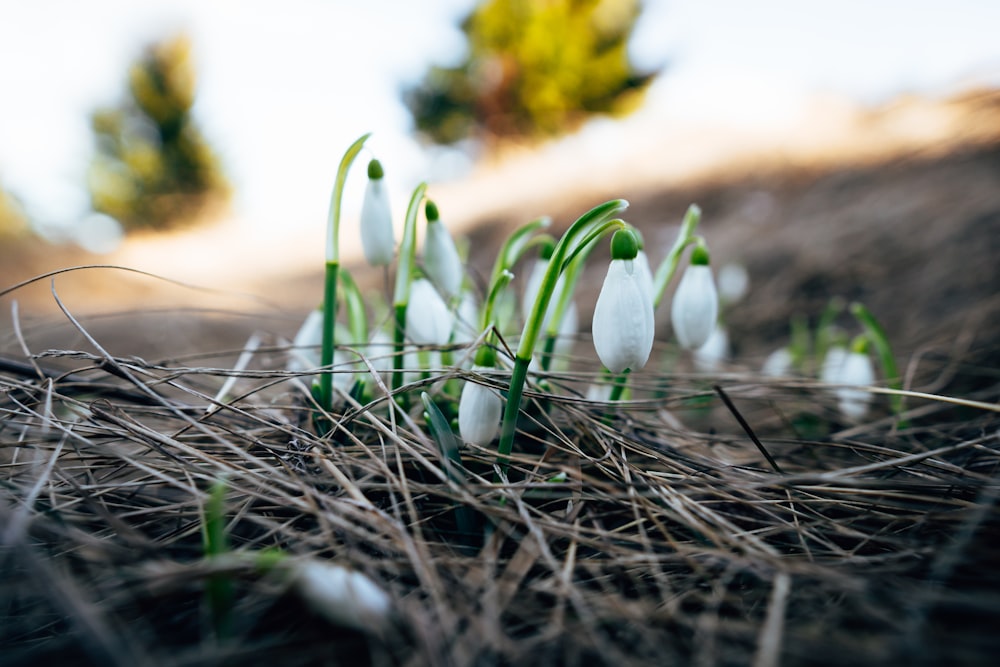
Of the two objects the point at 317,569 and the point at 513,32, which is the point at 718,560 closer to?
the point at 317,569

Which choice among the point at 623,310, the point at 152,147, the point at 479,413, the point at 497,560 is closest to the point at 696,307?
the point at 623,310

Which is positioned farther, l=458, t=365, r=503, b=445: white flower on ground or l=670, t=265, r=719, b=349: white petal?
l=670, t=265, r=719, b=349: white petal

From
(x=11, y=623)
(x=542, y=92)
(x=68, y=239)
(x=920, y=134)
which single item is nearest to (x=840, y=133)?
(x=920, y=134)

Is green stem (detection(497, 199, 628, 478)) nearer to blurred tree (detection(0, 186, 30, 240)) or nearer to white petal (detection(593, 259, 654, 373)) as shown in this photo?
white petal (detection(593, 259, 654, 373))

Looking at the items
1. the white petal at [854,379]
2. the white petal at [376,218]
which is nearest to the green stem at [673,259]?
the white petal at [376,218]

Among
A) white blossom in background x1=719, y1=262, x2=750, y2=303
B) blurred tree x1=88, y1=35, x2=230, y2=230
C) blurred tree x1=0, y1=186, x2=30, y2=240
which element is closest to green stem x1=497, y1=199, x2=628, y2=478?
white blossom in background x1=719, y1=262, x2=750, y2=303

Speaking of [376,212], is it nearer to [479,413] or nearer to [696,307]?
[479,413]
